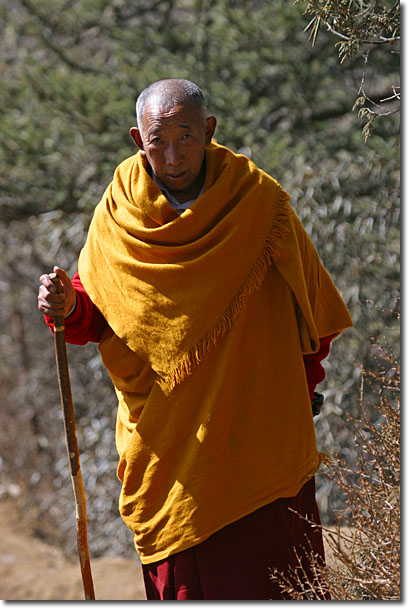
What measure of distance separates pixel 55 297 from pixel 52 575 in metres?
4.01

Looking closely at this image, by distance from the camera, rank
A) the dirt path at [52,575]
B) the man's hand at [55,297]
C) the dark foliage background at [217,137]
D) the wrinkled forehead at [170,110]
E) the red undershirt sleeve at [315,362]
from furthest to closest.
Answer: the dirt path at [52,575]
the dark foliage background at [217,137]
the red undershirt sleeve at [315,362]
the man's hand at [55,297]
the wrinkled forehead at [170,110]

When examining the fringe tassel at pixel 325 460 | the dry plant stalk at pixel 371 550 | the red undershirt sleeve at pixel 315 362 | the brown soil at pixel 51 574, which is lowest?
the brown soil at pixel 51 574

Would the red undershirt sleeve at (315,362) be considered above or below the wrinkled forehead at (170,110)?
below

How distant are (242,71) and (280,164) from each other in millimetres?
643

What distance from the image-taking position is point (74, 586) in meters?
5.26

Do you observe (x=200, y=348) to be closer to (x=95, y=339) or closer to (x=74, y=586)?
(x=95, y=339)

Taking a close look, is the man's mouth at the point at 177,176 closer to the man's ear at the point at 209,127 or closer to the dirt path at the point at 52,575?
the man's ear at the point at 209,127

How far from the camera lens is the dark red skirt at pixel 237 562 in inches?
82.0

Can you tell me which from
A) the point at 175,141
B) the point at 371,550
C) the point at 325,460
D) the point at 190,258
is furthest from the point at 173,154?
the point at 371,550

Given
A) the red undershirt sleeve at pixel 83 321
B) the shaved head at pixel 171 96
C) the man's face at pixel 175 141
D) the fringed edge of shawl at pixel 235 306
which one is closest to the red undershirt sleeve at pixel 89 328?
the red undershirt sleeve at pixel 83 321

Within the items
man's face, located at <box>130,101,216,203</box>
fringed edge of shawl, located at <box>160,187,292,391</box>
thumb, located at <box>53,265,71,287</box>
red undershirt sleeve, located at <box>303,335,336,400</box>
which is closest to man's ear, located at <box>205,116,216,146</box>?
man's face, located at <box>130,101,216,203</box>

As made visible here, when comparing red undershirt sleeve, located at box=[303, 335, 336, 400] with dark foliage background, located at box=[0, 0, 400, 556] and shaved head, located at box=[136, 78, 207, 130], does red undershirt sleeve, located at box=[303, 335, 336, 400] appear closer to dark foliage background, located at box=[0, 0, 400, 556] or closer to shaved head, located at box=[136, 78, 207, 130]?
shaved head, located at box=[136, 78, 207, 130]

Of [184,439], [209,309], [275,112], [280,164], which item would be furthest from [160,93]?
[275,112]

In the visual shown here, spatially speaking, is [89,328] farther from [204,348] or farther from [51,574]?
[51,574]
